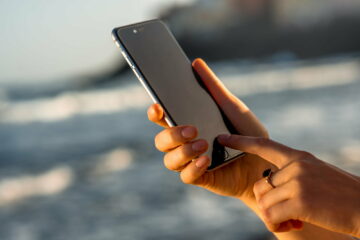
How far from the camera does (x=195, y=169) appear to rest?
4.96 ft

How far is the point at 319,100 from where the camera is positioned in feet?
60.3

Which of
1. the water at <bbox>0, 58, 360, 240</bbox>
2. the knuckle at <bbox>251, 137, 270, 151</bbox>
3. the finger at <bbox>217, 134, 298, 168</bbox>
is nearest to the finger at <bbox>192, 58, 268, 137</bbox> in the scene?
the finger at <bbox>217, 134, 298, 168</bbox>

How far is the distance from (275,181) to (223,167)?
2.01 ft

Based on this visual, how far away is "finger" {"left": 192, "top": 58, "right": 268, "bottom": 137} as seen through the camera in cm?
181

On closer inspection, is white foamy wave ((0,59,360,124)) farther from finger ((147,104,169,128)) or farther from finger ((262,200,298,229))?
finger ((262,200,298,229))

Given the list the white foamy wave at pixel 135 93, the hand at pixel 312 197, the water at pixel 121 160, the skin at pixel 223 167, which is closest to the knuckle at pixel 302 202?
the hand at pixel 312 197

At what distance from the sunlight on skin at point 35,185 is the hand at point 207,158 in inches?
327

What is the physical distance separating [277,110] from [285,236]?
626 inches

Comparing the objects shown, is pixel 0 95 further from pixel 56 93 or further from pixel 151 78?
pixel 151 78

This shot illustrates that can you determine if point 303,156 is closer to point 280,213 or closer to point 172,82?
point 280,213

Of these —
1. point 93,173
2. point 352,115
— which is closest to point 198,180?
point 93,173

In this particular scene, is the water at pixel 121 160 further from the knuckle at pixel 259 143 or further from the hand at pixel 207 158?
the knuckle at pixel 259 143

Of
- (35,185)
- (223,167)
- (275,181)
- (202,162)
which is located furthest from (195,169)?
(35,185)

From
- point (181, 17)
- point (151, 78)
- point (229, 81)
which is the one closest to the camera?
point (151, 78)
